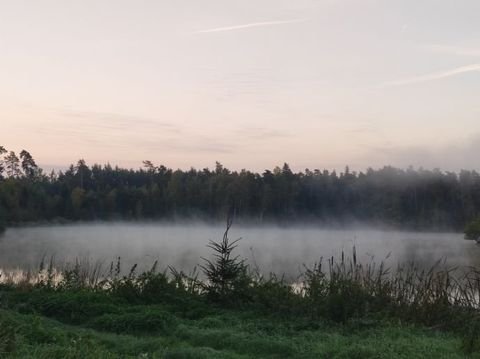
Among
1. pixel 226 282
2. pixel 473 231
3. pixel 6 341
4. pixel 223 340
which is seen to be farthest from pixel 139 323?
pixel 473 231

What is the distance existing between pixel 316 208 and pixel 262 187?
15.2 meters

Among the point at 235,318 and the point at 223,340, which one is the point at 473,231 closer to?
the point at 235,318

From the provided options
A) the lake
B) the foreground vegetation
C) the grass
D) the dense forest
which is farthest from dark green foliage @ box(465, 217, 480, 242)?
the grass

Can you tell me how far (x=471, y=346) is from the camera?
23.9 feet

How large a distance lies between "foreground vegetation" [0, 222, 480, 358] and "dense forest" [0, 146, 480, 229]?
9342 centimetres

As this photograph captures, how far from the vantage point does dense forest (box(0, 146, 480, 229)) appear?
11150 centimetres

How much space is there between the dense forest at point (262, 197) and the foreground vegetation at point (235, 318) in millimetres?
93416

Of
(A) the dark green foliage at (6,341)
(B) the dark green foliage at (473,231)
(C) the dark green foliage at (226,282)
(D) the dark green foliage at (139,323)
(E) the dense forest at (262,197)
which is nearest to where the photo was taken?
(A) the dark green foliage at (6,341)

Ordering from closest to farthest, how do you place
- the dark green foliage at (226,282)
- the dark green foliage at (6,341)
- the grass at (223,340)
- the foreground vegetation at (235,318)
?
the dark green foliage at (6,341)
the grass at (223,340)
the foreground vegetation at (235,318)
the dark green foliage at (226,282)

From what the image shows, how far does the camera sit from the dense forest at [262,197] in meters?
112

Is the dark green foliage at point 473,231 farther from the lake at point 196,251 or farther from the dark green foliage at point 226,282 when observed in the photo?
the dark green foliage at point 226,282

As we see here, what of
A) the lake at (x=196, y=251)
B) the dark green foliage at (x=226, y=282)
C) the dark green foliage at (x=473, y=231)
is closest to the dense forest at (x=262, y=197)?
the dark green foliage at (x=473, y=231)

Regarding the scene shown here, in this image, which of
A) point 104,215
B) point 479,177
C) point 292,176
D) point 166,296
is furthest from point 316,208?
point 166,296

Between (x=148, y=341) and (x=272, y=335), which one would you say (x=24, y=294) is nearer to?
(x=148, y=341)
